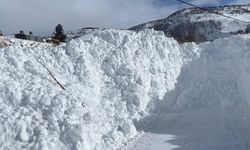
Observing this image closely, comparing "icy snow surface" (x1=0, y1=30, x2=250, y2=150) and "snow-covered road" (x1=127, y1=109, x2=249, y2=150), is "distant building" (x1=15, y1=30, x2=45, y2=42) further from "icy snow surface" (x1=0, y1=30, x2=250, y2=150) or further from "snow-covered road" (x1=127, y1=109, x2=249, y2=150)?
"snow-covered road" (x1=127, y1=109, x2=249, y2=150)

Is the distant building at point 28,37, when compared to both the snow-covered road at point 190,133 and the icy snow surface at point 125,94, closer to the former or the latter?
the icy snow surface at point 125,94

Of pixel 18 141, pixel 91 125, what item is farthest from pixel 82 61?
pixel 18 141

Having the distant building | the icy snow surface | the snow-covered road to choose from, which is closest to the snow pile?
the icy snow surface

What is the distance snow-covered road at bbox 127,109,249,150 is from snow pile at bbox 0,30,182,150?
3.14 feet

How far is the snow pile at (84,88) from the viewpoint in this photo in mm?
17188

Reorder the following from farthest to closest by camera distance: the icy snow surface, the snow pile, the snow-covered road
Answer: the snow-covered road
the icy snow surface
the snow pile

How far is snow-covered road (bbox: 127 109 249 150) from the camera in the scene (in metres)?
18.7

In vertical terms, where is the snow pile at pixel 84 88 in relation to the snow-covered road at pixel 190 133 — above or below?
above

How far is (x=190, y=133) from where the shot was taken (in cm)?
2034

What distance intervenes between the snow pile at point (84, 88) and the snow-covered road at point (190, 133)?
37.7 inches

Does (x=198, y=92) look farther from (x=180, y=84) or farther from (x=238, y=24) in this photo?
(x=238, y=24)

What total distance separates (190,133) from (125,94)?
4.12m

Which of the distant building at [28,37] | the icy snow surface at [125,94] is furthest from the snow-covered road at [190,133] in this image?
the distant building at [28,37]

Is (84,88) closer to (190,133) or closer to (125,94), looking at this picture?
(125,94)
